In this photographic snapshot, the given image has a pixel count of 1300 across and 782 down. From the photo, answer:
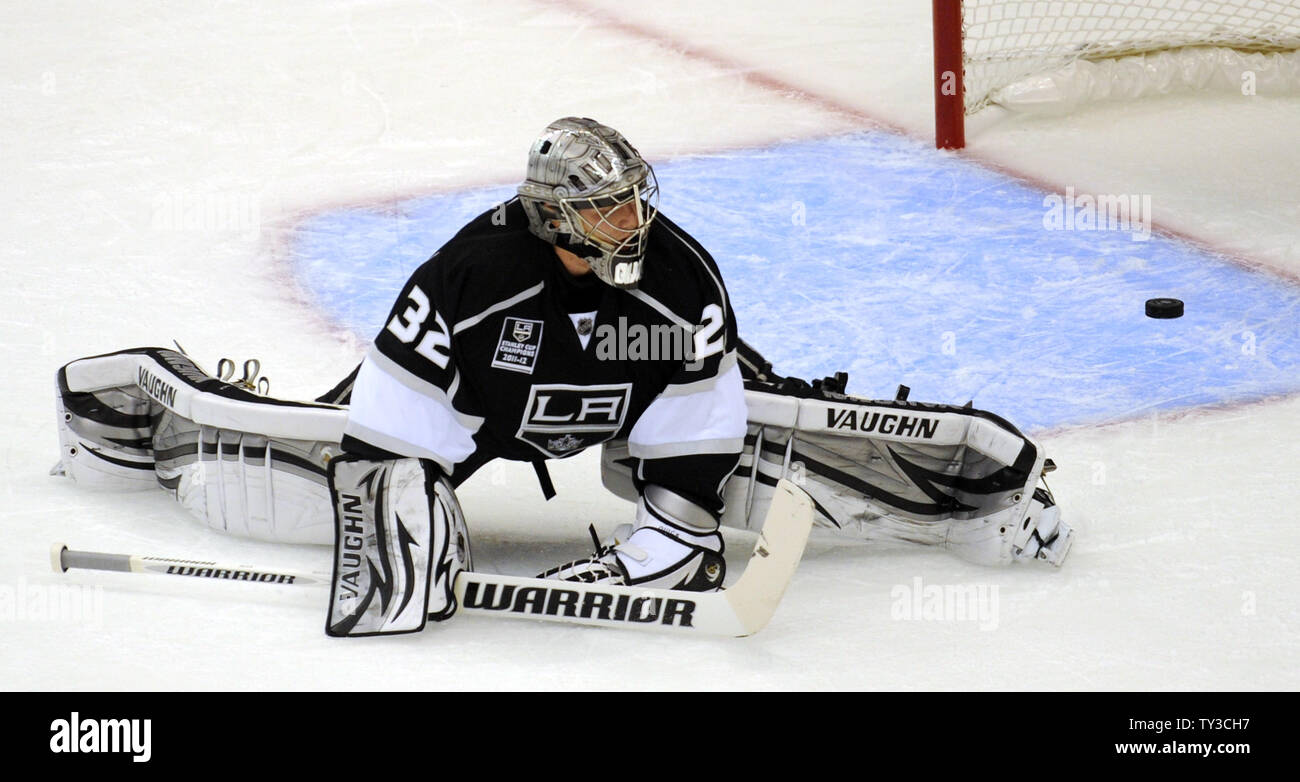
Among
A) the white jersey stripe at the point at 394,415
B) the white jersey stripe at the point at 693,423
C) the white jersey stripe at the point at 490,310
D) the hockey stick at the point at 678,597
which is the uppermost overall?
the white jersey stripe at the point at 490,310

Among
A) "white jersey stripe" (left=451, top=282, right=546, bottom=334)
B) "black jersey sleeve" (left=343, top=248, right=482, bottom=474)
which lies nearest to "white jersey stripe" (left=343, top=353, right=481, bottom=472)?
"black jersey sleeve" (left=343, top=248, right=482, bottom=474)

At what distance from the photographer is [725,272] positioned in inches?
207

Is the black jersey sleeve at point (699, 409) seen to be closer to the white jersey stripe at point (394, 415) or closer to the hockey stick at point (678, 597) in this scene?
the hockey stick at point (678, 597)

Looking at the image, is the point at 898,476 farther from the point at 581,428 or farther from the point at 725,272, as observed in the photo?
the point at 725,272

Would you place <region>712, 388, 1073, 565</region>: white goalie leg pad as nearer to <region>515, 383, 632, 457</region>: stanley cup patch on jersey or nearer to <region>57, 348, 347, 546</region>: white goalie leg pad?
<region>515, 383, 632, 457</region>: stanley cup patch on jersey

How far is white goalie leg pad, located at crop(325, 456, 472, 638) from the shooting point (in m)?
3.14

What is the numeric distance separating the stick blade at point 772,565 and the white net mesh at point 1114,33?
12.3 ft

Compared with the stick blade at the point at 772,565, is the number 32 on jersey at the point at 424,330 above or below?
above

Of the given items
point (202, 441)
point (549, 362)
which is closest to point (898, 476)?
point (549, 362)

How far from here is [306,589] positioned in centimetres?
329

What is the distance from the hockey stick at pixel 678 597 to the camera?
10.3ft

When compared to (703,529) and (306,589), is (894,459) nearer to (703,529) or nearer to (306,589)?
(703,529)


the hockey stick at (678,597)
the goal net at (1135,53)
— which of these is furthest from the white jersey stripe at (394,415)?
the goal net at (1135,53)

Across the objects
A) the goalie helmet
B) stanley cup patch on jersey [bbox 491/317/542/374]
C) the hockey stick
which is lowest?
the hockey stick
